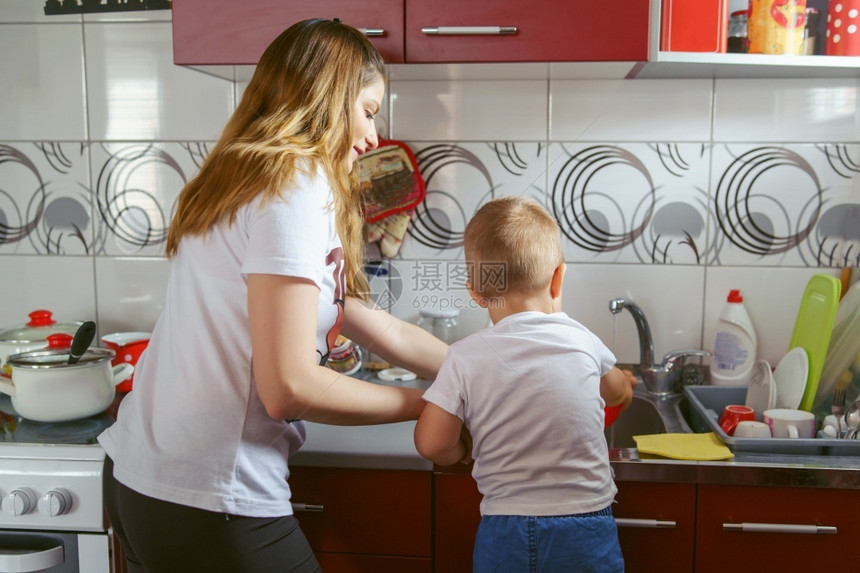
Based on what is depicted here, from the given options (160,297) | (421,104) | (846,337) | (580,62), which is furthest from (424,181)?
(846,337)

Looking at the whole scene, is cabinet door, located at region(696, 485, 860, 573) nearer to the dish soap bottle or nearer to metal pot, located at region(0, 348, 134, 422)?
the dish soap bottle

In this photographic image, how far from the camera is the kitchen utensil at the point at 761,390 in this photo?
1330 millimetres

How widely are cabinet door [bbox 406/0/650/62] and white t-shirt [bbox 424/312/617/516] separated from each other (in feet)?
1.70

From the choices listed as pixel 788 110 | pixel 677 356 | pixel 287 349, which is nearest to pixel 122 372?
pixel 287 349

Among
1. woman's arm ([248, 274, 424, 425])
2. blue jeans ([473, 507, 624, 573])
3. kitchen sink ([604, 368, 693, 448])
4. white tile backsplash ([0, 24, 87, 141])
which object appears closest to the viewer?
woman's arm ([248, 274, 424, 425])

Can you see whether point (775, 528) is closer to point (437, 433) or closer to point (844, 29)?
point (437, 433)

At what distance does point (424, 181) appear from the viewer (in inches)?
63.5

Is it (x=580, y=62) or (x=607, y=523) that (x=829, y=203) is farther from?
(x=607, y=523)

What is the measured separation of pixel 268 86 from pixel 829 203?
3.95 ft

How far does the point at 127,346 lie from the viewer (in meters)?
1.55

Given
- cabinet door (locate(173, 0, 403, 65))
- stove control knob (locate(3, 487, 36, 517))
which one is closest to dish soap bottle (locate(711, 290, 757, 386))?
cabinet door (locate(173, 0, 403, 65))

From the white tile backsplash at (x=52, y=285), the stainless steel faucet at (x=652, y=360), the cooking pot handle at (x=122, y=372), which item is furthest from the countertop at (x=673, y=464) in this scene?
the white tile backsplash at (x=52, y=285)

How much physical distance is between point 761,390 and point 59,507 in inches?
48.1

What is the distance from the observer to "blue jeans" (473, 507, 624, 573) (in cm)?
95
